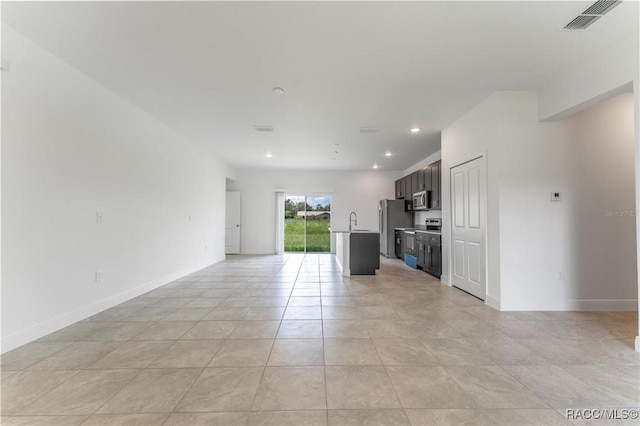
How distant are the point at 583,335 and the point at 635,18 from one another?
112 inches

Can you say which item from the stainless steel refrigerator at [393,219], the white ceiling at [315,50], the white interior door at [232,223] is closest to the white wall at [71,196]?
the white ceiling at [315,50]

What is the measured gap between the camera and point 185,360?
2.22 m

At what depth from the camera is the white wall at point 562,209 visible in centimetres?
349

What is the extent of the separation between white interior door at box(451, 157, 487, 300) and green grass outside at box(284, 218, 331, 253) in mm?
5150

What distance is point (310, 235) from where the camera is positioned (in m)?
9.45

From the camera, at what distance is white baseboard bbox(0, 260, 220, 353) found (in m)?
2.41

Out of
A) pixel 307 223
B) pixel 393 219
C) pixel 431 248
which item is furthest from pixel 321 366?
pixel 307 223

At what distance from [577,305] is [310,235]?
696cm

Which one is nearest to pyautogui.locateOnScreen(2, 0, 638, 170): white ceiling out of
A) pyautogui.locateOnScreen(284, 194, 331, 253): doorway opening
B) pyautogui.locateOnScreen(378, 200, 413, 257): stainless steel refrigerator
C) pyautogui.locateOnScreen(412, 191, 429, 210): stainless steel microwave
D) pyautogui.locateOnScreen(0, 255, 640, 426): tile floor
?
pyautogui.locateOnScreen(412, 191, 429, 210): stainless steel microwave

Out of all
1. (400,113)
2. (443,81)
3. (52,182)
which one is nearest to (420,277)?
(400,113)

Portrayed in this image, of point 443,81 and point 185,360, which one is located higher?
point 443,81

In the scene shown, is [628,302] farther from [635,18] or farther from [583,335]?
[635,18]

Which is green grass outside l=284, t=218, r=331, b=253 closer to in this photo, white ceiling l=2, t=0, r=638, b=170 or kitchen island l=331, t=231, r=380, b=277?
kitchen island l=331, t=231, r=380, b=277

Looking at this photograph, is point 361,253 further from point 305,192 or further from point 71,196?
point 71,196
